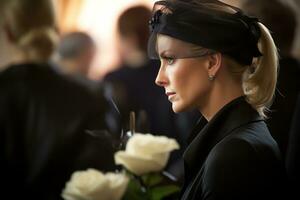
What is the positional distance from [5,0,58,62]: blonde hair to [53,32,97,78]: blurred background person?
0.44 meters

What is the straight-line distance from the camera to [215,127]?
0.87 metres

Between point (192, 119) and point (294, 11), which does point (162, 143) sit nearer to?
point (192, 119)

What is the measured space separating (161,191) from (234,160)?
0.98 feet

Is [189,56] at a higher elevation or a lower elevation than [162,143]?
higher

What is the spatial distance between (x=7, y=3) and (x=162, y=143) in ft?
1.68

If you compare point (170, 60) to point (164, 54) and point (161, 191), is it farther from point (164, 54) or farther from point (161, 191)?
point (161, 191)

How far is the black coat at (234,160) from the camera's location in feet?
2.50

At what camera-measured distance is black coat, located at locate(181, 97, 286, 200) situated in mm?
761

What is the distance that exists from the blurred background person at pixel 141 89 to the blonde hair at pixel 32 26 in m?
0.17

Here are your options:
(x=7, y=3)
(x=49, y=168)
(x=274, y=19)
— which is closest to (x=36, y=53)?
(x=7, y=3)

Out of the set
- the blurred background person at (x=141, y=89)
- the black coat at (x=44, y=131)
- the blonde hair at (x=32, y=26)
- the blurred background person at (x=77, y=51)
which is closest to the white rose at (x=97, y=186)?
the blurred background person at (x=141, y=89)

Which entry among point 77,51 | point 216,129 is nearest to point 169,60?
point 216,129

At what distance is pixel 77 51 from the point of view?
194 cm

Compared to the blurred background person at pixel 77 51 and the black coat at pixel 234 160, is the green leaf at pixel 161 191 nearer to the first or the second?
the black coat at pixel 234 160
